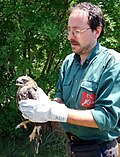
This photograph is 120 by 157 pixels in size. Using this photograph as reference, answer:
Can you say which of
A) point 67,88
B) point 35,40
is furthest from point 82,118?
point 35,40

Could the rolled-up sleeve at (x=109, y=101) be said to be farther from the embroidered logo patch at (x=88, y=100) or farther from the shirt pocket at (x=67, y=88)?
the shirt pocket at (x=67, y=88)

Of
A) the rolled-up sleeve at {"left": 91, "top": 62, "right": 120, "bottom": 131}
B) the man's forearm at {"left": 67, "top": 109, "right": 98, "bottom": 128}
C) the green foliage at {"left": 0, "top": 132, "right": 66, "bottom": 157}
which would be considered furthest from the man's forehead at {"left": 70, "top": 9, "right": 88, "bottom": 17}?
the green foliage at {"left": 0, "top": 132, "right": 66, "bottom": 157}

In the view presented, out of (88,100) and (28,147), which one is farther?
(28,147)

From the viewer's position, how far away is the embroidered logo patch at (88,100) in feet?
8.29

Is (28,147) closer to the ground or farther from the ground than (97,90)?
closer to the ground

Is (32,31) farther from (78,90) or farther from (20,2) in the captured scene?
(78,90)

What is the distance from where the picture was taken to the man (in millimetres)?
2412

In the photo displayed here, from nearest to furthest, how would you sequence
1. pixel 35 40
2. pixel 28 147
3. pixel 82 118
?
pixel 82 118 < pixel 35 40 < pixel 28 147

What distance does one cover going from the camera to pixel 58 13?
5301 millimetres

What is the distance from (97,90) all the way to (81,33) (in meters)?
0.39

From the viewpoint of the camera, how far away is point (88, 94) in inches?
99.7

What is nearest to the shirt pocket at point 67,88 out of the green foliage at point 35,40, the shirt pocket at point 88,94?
the shirt pocket at point 88,94

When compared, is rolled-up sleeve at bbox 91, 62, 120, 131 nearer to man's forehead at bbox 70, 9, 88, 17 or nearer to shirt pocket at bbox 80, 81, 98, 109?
shirt pocket at bbox 80, 81, 98, 109

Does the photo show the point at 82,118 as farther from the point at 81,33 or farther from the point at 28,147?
the point at 28,147
